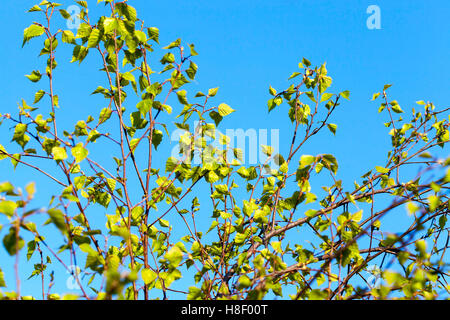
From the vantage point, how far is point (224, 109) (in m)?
2.48

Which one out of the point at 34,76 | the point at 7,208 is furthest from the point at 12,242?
the point at 34,76

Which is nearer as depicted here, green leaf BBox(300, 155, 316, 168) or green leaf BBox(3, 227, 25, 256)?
green leaf BBox(3, 227, 25, 256)

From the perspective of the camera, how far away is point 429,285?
Answer: 2816mm

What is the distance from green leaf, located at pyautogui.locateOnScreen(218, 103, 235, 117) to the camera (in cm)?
248

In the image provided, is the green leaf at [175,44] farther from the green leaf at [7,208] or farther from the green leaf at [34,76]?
the green leaf at [7,208]

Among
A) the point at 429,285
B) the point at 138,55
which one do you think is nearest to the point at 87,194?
the point at 138,55

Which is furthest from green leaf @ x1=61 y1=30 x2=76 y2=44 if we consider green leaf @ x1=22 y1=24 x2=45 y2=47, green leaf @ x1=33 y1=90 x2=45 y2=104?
green leaf @ x1=33 y1=90 x2=45 y2=104

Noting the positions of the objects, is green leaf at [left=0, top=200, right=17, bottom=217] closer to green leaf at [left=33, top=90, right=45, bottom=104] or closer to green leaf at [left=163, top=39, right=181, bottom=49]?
green leaf at [left=33, top=90, right=45, bottom=104]

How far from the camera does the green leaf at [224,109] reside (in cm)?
248
